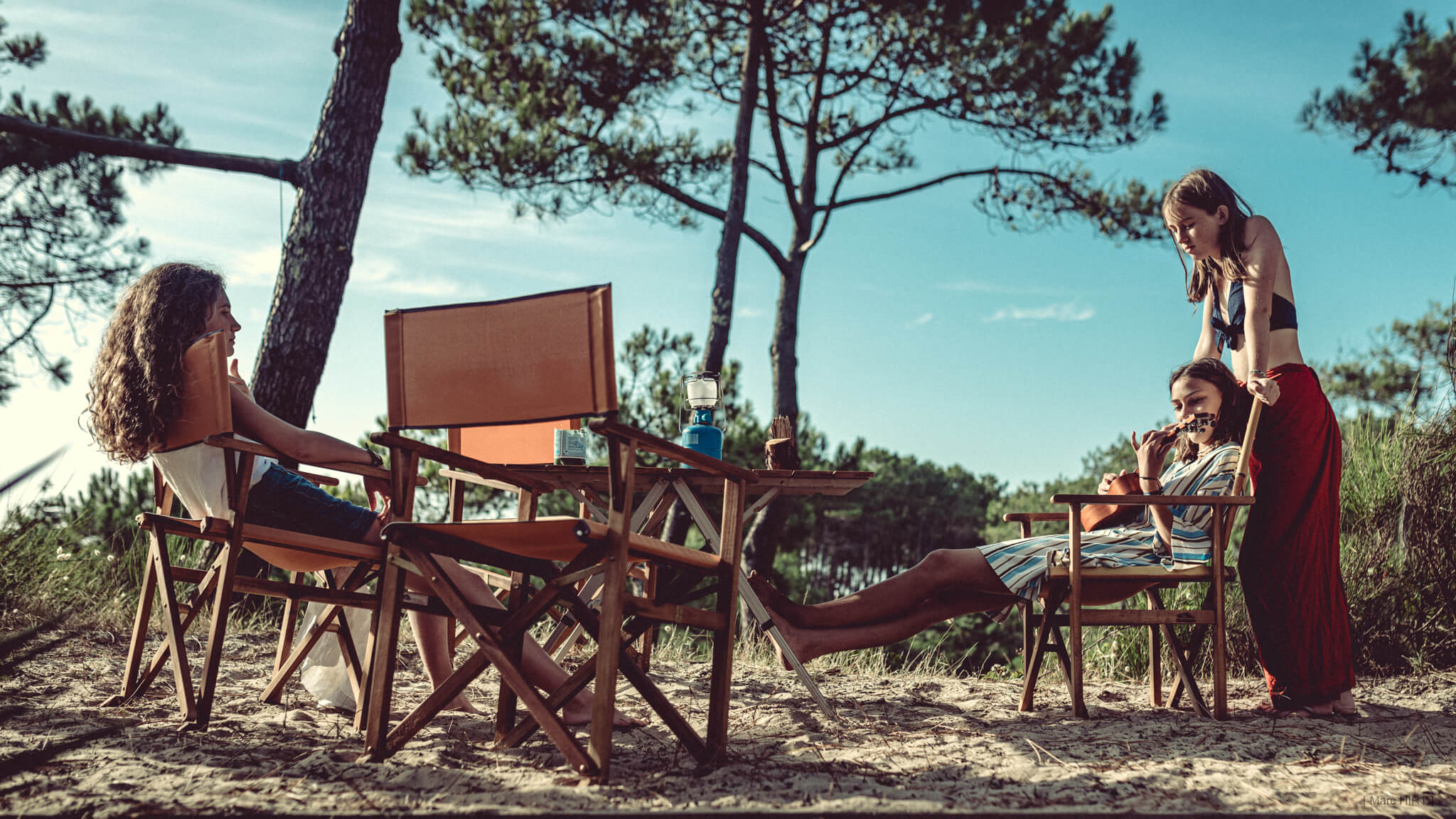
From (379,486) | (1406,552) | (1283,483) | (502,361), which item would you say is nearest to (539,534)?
(502,361)

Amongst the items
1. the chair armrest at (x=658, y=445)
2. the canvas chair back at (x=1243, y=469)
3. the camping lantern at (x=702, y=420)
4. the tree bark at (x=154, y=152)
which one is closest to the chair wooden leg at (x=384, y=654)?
the chair armrest at (x=658, y=445)

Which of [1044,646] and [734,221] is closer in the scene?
[1044,646]

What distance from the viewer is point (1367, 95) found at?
23.7 feet

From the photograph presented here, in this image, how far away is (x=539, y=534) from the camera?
82.7 inches

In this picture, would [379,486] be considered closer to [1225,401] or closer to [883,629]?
[883,629]

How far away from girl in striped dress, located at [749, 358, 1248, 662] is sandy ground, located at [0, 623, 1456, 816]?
0.89ft

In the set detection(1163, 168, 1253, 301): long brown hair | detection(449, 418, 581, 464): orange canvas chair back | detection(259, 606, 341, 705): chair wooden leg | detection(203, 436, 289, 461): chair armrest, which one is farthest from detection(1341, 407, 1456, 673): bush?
detection(203, 436, 289, 461): chair armrest

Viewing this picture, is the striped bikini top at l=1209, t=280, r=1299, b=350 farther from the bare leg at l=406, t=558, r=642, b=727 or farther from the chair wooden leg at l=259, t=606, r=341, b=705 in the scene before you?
the chair wooden leg at l=259, t=606, r=341, b=705

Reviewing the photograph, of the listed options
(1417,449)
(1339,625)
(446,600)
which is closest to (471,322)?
(446,600)

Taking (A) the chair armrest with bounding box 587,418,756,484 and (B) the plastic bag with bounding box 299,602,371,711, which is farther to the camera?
(B) the plastic bag with bounding box 299,602,371,711

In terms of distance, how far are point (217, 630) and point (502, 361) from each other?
979 millimetres

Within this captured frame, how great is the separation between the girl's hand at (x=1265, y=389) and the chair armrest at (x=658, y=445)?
1.61 meters

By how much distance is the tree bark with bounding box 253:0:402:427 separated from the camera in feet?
16.5

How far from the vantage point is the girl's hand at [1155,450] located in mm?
3059
